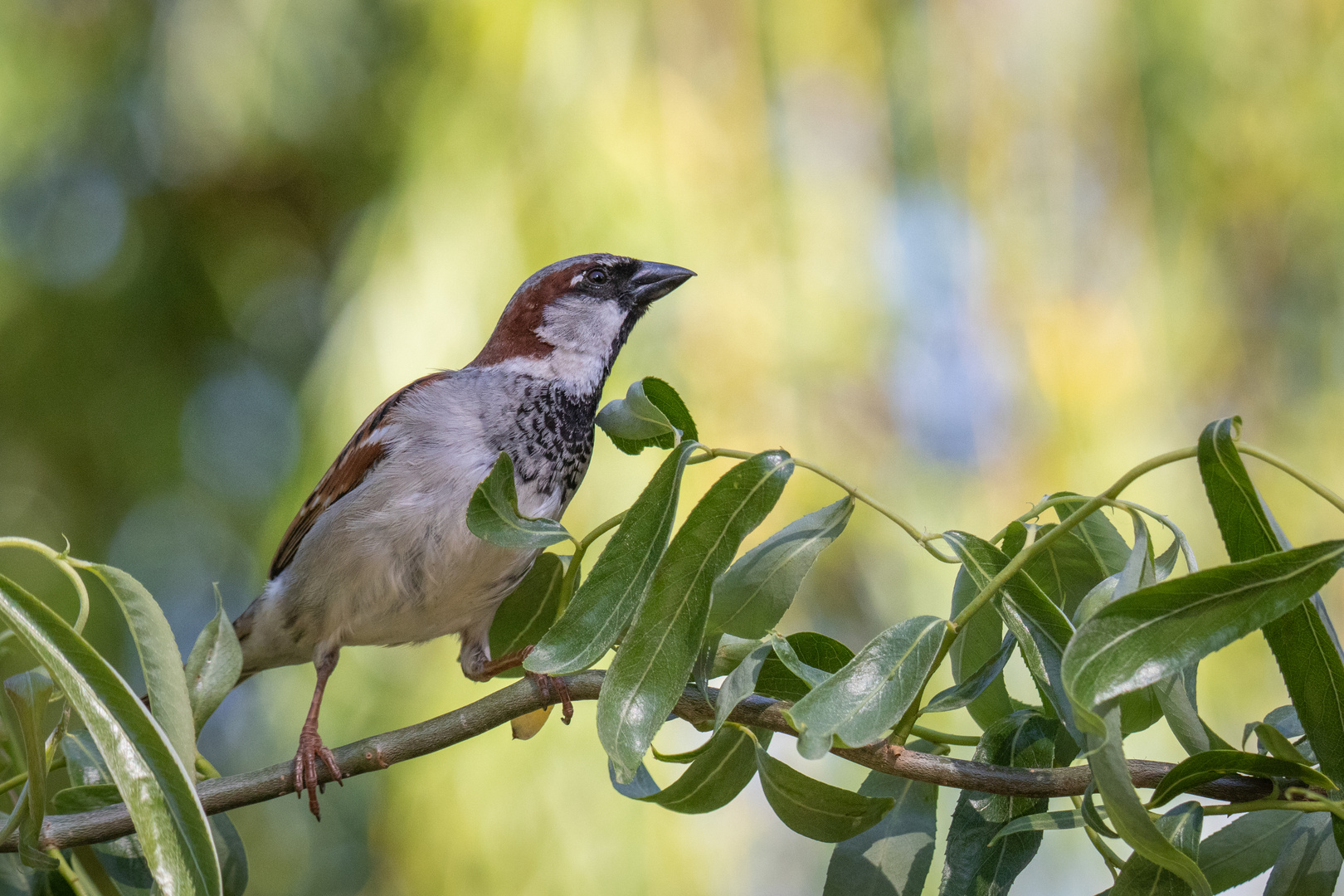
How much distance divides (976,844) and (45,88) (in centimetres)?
425

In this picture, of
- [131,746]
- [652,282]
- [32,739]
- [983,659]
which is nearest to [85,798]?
[32,739]

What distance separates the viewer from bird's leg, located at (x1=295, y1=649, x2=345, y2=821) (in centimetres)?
140

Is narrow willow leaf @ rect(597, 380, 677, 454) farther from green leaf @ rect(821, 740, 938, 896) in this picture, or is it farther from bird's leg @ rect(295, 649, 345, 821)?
bird's leg @ rect(295, 649, 345, 821)

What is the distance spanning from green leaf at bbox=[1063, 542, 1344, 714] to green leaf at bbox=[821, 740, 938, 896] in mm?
368

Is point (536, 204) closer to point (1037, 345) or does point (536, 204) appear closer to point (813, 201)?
point (813, 201)

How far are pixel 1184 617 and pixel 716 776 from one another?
1.53 feet

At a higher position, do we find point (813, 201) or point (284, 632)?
point (813, 201)

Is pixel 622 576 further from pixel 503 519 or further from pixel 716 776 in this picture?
pixel 716 776

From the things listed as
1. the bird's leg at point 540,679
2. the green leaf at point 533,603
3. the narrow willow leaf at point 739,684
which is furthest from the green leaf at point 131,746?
the green leaf at point 533,603

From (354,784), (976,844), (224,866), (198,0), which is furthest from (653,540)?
(198,0)

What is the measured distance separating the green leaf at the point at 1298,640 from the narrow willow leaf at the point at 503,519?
535 millimetres

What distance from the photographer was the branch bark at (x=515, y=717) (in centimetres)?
91

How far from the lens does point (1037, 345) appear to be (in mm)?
3053

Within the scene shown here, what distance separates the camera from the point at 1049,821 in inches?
35.0
